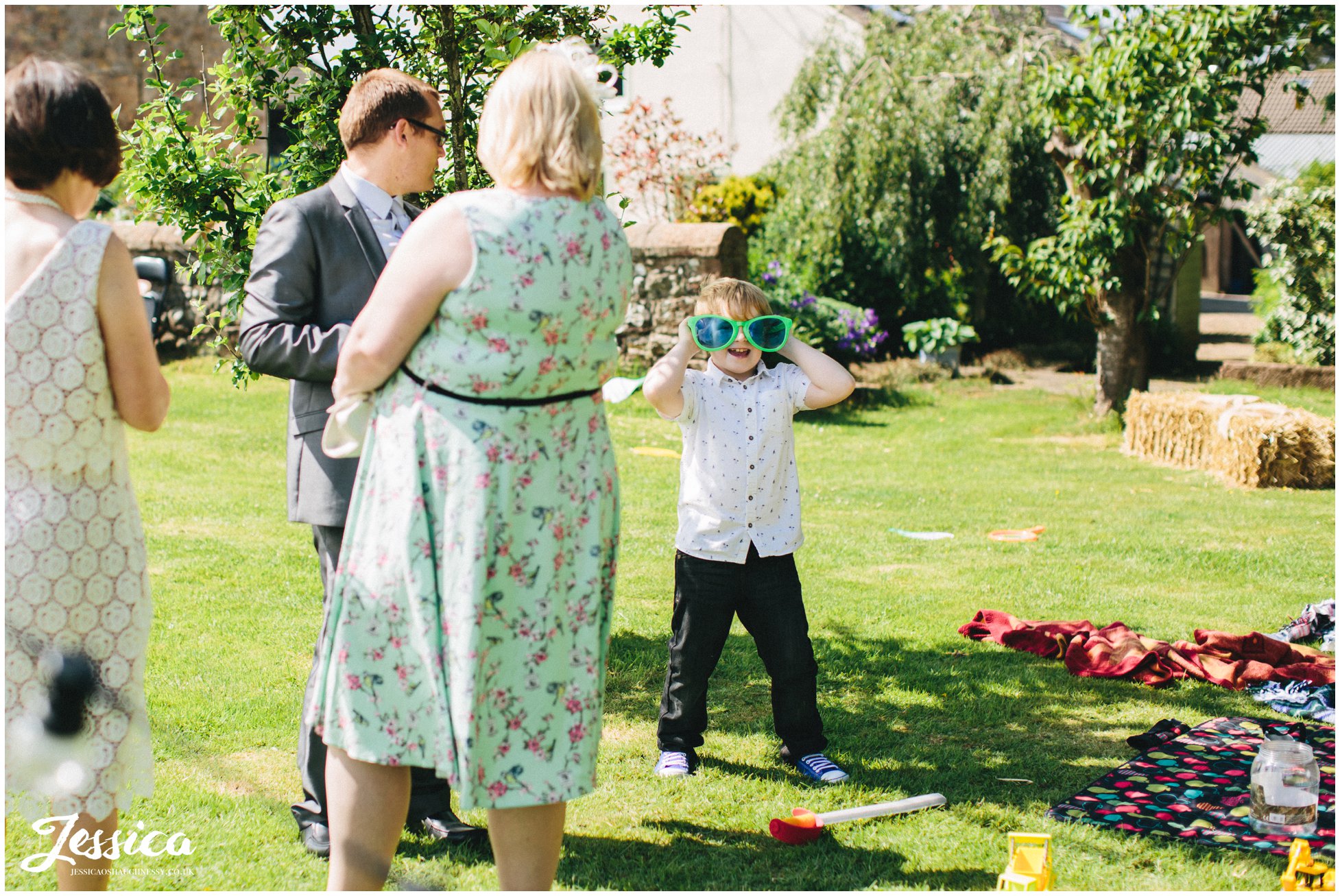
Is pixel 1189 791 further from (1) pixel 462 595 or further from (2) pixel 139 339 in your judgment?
(2) pixel 139 339

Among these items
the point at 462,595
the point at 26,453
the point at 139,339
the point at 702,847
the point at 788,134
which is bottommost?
the point at 702,847

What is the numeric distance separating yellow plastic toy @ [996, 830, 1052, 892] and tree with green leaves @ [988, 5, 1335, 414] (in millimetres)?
9374

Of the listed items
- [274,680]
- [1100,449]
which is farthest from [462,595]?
[1100,449]

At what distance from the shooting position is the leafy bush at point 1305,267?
617 inches

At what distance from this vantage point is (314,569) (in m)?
6.14

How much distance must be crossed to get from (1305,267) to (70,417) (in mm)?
16644

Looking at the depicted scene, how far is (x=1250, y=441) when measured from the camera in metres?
9.40

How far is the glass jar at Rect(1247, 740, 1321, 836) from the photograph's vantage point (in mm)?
3422

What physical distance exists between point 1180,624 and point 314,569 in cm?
417

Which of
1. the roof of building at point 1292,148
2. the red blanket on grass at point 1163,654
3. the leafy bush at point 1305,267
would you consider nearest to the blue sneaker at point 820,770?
the red blanket on grass at point 1163,654

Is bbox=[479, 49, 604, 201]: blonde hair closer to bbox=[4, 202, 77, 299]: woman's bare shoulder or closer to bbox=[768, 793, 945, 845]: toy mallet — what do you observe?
bbox=[4, 202, 77, 299]: woman's bare shoulder

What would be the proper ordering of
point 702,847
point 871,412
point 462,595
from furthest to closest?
point 871,412 → point 702,847 → point 462,595

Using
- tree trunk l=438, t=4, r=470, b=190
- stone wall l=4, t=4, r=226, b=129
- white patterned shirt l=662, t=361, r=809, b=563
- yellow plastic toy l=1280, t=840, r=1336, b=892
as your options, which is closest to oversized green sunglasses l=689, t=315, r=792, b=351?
white patterned shirt l=662, t=361, r=809, b=563

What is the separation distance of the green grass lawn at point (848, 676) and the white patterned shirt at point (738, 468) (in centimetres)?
74
